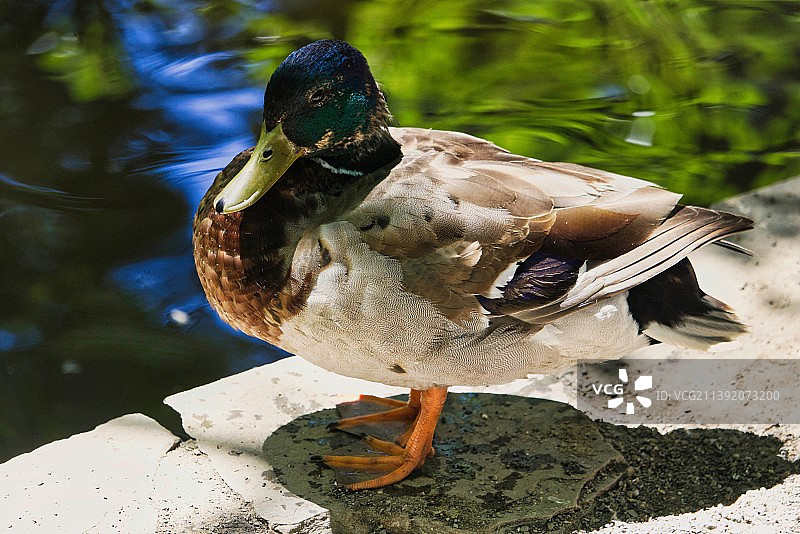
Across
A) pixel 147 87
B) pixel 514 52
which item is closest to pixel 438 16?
pixel 514 52

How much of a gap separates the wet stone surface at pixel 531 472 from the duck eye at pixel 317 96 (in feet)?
3.87

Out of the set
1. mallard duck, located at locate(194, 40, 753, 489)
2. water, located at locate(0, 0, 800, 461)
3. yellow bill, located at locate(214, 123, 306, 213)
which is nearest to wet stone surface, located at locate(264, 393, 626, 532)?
mallard duck, located at locate(194, 40, 753, 489)

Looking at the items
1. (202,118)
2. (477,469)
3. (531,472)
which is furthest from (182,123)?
(531,472)

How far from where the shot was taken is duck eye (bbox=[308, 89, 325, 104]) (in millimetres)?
3080

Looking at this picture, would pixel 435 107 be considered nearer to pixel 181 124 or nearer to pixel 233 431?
pixel 181 124

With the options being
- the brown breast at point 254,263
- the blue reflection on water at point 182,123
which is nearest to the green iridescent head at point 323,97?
the brown breast at point 254,263

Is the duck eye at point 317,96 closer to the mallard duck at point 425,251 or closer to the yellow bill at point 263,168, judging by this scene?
the mallard duck at point 425,251

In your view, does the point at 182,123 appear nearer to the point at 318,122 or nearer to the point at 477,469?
the point at 318,122

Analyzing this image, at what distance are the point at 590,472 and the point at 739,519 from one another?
1.61 ft

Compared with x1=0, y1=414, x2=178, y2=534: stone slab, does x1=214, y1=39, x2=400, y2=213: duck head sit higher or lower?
higher

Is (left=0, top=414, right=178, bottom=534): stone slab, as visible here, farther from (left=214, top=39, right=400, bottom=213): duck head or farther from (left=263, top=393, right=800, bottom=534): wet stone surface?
(left=214, top=39, right=400, bottom=213): duck head

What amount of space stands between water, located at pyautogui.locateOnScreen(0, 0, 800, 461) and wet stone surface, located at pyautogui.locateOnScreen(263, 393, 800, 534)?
717 millimetres

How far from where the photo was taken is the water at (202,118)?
14.7 feet

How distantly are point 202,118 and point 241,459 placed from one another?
3001 mm
